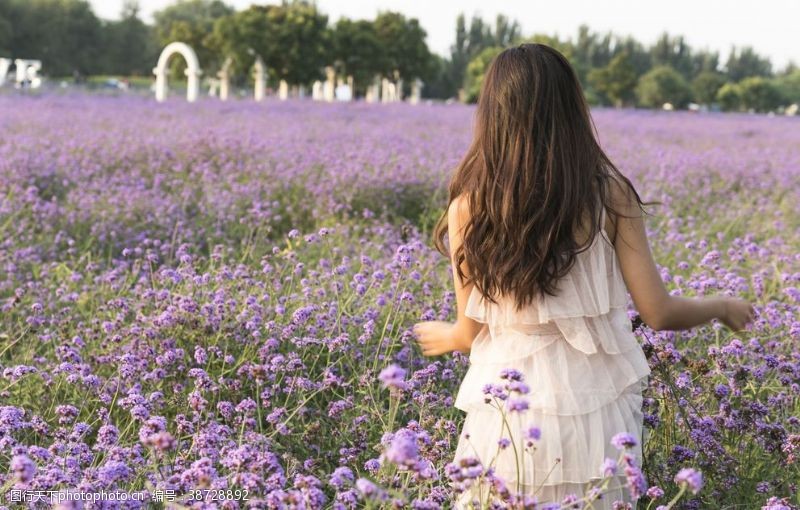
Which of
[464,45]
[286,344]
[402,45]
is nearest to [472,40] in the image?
[464,45]

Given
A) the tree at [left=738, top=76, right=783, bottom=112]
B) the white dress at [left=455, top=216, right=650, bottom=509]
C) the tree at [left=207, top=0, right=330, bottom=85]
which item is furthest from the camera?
the tree at [left=738, top=76, right=783, bottom=112]

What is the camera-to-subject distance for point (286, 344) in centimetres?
328

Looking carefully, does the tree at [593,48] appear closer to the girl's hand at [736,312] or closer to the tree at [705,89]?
the tree at [705,89]

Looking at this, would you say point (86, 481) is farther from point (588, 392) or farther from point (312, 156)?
point (312, 156)

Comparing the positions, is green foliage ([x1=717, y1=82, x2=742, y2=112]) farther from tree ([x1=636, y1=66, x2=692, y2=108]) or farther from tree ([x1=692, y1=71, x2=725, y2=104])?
tree ([x1=692, y1=71, x2=725, y2=104])

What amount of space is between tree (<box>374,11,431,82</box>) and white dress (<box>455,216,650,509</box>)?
139 feet

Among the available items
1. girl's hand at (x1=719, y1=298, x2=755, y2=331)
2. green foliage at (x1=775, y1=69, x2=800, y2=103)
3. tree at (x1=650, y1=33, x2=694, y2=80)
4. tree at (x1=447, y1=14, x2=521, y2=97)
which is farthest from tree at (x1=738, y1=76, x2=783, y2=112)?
girl's hand at (x1=719, y1=298, x2=755, y2=331)

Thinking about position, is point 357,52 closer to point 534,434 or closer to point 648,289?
point 648,289

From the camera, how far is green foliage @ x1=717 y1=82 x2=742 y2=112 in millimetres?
59406

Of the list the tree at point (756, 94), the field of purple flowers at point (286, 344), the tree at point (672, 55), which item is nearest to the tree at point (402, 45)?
the tree at point (756, 94)

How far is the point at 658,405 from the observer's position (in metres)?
2.79

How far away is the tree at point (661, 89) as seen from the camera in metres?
57.6

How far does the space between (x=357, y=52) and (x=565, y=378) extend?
40340mm

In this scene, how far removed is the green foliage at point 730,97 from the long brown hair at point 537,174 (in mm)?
61255
